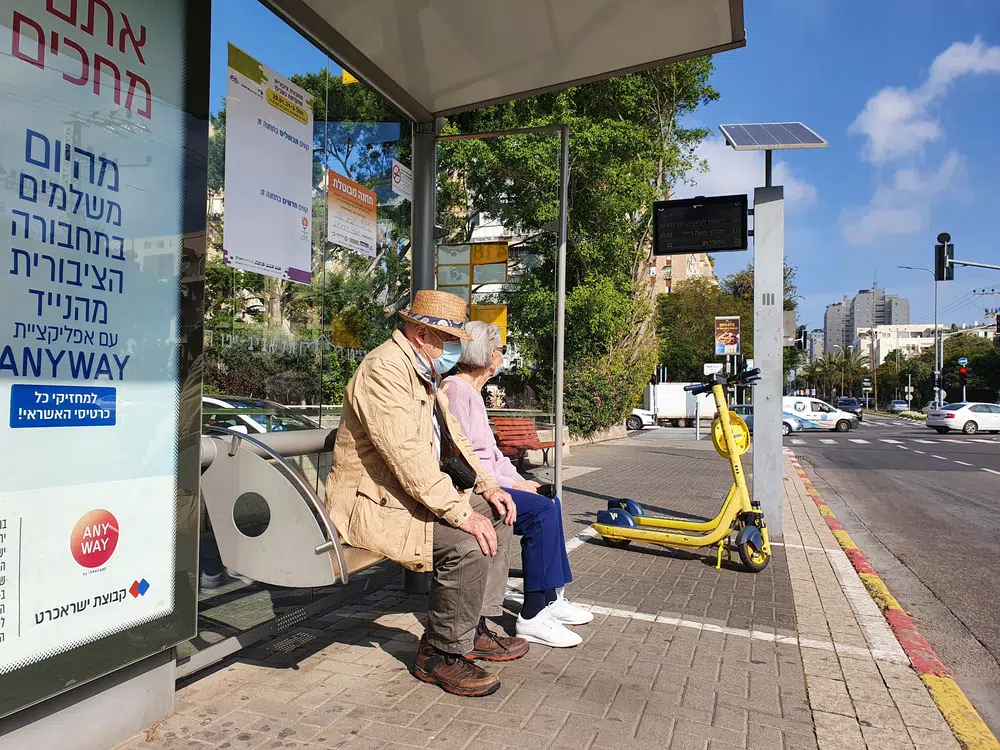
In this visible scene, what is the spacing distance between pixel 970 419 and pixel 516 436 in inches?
1226

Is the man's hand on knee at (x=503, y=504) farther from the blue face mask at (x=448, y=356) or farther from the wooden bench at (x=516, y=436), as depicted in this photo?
the wooden bench at (x=516, y=436)

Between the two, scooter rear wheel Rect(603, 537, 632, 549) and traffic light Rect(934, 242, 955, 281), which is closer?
scooter rear wheel Rect(603, 537, 632, 549)

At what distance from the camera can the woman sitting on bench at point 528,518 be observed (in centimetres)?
397

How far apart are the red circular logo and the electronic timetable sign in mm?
6266

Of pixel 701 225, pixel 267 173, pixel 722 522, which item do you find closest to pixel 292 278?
pixel 267 173

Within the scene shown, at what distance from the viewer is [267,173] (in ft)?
12.7

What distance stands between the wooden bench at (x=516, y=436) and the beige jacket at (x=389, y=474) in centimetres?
655

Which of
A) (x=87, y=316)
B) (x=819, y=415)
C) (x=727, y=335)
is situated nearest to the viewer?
(x=87, y=316)

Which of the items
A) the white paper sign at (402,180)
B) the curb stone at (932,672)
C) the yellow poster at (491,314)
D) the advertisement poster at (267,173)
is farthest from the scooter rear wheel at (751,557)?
the advertisement poster at (267,173)

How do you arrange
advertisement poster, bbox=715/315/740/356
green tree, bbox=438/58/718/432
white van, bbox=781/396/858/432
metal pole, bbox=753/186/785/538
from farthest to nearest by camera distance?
white van, bbox=781/396/858/432, advertisement poster, bbox=715/315/740/356, green tree, bbox=438/58/718/432, metal pole, bbox=753/186/785/538

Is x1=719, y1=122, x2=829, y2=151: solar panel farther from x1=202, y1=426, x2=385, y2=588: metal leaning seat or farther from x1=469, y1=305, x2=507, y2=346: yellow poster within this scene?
x1=202, y1=426, x2=385, y2=588: metal leaning seat

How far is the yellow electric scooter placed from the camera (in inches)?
228

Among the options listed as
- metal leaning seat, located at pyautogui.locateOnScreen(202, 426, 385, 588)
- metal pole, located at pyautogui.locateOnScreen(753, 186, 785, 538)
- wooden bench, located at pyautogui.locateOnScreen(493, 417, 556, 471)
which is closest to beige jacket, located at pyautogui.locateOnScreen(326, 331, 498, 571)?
metal leaning seat, located at pyautogui.locateOnScreen(202, 426, 385, 588)

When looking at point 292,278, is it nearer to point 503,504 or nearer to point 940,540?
point 503,504
